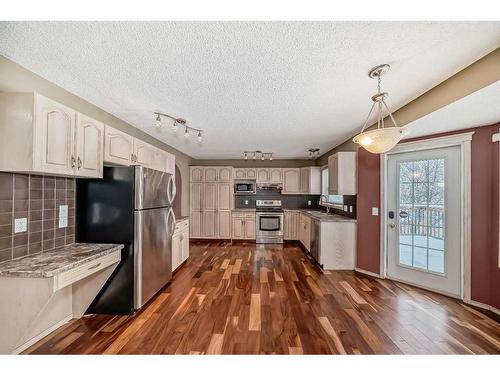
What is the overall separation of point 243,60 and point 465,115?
230 centimetres

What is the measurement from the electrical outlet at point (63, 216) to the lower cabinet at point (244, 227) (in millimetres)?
4246

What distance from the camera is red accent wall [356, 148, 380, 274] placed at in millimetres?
3660

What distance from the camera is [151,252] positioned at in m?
2.74

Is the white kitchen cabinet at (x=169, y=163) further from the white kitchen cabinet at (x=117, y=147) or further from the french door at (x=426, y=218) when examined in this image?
the french door at (x=426, y=218)

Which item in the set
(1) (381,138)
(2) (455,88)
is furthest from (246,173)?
(2) (455,88)

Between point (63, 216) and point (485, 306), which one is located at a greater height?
point (63, 216)

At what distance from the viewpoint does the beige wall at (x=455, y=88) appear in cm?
161

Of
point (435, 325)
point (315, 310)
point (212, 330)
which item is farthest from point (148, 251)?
point (435, 325)

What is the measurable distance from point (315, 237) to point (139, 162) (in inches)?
133

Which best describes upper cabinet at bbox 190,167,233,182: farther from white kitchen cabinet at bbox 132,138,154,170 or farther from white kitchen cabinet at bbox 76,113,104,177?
white kitchen cabinet at bbox 76,113,104,177

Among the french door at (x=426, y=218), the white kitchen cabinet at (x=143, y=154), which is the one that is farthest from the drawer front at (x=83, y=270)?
the french door at (x=426, y=218)

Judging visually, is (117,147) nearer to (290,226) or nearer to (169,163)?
(169,163)

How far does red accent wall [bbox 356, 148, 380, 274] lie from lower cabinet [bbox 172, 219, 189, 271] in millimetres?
3103
